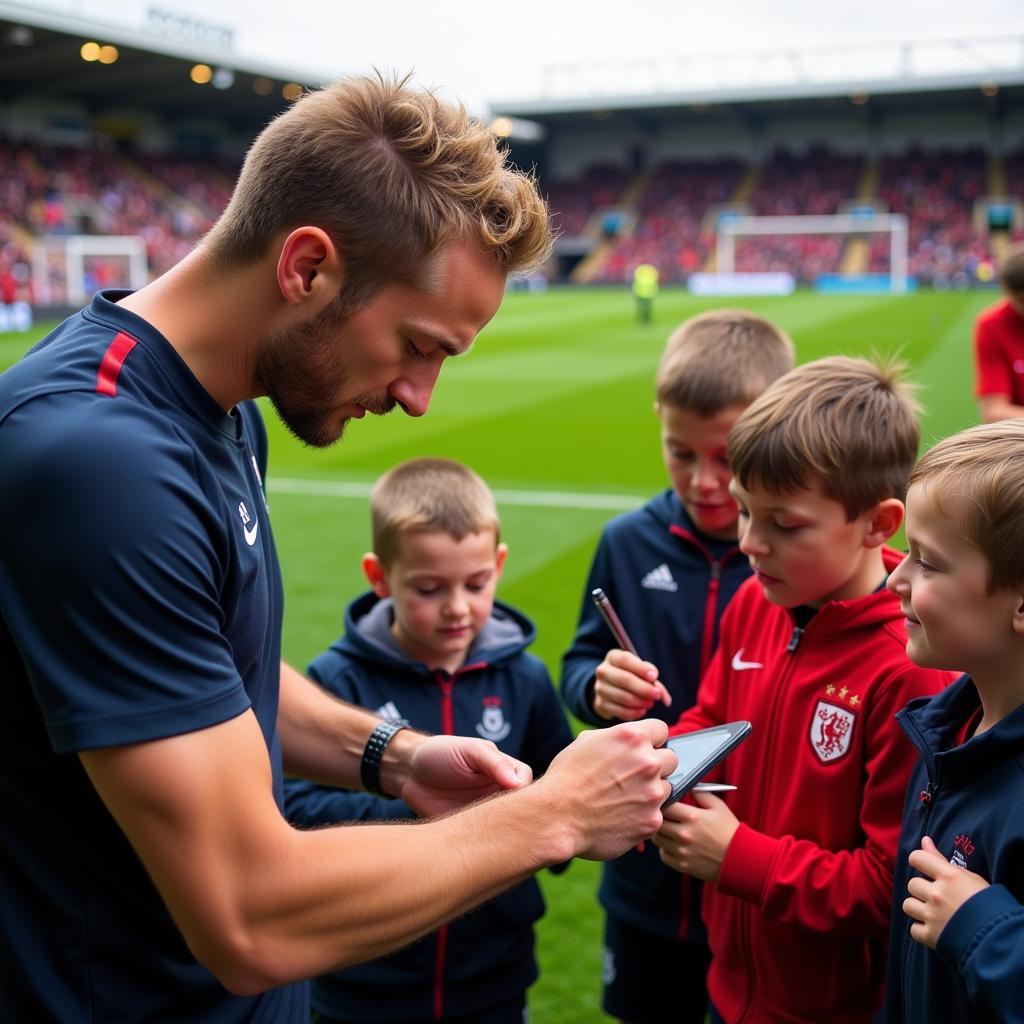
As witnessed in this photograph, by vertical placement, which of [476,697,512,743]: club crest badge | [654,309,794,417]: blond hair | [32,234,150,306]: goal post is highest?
[32,234,150,306]: goal post

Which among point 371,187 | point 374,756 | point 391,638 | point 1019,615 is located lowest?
point 374,756

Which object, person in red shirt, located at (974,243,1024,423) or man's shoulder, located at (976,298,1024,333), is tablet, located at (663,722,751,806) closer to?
person in red shirt, located at (974,243,1024,423)

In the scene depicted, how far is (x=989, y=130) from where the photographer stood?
55875mm

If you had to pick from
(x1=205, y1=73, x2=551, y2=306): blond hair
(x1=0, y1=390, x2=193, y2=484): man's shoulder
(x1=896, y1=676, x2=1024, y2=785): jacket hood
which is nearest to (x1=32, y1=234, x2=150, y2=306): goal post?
(x1=205, y1=73, x2=551, y2=306): blond hair

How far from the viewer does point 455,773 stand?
2418mm

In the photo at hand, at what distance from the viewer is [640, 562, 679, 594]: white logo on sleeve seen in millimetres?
3244

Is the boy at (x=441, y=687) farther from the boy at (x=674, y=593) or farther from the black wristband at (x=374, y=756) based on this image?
the black wristband at (x=374, y=756)

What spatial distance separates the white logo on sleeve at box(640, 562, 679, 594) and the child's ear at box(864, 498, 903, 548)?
727mm

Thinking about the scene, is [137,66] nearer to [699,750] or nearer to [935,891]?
[699,750]

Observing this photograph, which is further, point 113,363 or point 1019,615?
point 1019,615

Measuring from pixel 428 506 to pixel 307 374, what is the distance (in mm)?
1172

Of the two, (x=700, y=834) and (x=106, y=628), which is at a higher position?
(x=106, y=628)

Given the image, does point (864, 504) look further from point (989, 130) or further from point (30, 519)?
point (989, 130)

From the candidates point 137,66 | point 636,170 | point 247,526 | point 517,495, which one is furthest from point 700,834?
point 636,170
